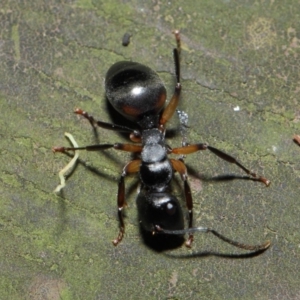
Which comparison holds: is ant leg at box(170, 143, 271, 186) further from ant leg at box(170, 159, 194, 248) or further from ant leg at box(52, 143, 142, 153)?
ant leg at box(52, 143, 142, 153)

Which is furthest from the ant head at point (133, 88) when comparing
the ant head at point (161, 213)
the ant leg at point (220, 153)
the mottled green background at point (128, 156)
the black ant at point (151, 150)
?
the ant head at point (161, 213)

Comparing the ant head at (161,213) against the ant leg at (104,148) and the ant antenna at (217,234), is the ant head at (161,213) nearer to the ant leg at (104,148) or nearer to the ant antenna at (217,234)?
the ant antenna at (217,234)

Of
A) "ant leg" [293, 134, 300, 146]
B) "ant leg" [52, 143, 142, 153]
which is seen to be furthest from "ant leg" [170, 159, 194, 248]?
"ant leg" [293, 134, 300, 146]

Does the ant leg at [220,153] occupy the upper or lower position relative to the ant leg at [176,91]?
lower

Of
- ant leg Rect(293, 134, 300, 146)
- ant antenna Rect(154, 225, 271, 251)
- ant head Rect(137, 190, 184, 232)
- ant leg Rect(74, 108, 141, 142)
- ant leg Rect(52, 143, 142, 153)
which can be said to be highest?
ant leg Rect(293, 134, 300, 146)

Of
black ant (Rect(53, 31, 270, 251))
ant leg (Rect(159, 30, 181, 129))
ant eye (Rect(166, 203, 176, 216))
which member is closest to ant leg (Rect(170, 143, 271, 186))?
black ant (Rect(53, 31, 270, 251))

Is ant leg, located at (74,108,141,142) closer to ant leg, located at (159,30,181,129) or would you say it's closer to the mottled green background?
the mottled green background

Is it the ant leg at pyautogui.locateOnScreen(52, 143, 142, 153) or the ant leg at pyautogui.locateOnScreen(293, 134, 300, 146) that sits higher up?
the ant leg at pyautogui.locateOnScreen(293, 134, 300, 146)

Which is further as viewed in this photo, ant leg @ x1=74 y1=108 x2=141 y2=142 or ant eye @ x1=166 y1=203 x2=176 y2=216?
ant leg @ x1=74 y1=108 x2=141 y2=142
